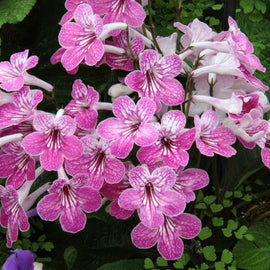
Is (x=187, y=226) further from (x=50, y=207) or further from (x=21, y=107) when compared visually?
(x=21, y=107)

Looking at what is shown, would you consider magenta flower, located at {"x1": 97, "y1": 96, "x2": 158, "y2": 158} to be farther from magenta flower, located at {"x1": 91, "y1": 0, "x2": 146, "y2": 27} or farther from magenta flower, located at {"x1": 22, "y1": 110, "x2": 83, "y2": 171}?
magenta flower, located at {"x1": 91, "y1": 0, "x2": 146, "y2": 27}

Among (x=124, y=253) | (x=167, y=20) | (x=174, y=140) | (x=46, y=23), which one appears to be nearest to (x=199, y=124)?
(x=174, y=140)

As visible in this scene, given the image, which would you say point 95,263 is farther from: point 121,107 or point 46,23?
point 46,23

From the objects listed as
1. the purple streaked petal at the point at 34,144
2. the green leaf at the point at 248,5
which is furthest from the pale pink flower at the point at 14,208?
the green leaf at the point at 248,5

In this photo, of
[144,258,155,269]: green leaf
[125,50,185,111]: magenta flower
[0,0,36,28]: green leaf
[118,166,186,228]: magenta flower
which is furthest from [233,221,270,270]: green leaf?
[0,0,36,28]: green leaf

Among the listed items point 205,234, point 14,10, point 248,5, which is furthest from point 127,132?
point 248,5
